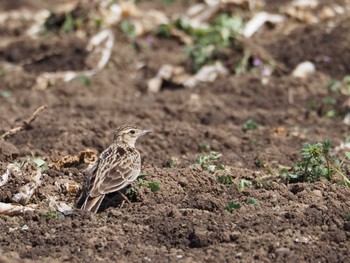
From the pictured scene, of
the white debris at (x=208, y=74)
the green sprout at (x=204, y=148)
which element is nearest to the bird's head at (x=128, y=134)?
the green sprout at (x=204, y=148)

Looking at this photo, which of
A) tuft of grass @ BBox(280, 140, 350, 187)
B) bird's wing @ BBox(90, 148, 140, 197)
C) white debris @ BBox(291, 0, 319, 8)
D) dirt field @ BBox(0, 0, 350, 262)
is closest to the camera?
dirt field @ BBox(0, 0, 350, 262)

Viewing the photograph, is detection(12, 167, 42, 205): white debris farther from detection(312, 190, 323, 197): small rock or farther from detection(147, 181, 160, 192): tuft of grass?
detection(312, 190, 323, 197): small rock

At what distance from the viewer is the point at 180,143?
1198 centimetres

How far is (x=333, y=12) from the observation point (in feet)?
57.3

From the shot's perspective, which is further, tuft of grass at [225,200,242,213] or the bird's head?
the bird's head

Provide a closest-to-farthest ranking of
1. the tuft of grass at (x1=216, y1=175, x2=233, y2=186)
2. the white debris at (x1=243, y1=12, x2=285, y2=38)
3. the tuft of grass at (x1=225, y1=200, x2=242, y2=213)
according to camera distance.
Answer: the tuft of grass at (x1=225, y1=200, x2=242, y2=213) < the tuft of grass at (x1=216, y1=175, x2=233, y2=186) < the white debris at (x1=243, y1=12, x2=285, y2=38)

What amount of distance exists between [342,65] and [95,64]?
13.5ft

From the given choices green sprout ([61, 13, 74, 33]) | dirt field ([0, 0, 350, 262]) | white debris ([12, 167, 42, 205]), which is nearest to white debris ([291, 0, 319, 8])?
dirt field ([0, 0, 350, 262])

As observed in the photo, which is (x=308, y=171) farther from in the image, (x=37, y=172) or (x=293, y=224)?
(x=37, y=172)

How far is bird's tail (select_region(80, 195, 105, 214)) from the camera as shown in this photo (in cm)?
876

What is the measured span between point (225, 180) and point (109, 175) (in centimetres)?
117

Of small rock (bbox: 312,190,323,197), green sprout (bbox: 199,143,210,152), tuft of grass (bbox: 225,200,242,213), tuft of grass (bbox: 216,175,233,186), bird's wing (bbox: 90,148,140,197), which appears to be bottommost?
green sprout (bbox: 199,143,210,152)

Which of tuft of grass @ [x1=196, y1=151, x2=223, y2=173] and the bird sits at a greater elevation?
the bird

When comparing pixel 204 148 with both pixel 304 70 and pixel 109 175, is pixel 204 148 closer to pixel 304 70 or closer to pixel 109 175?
pixel 109 175
